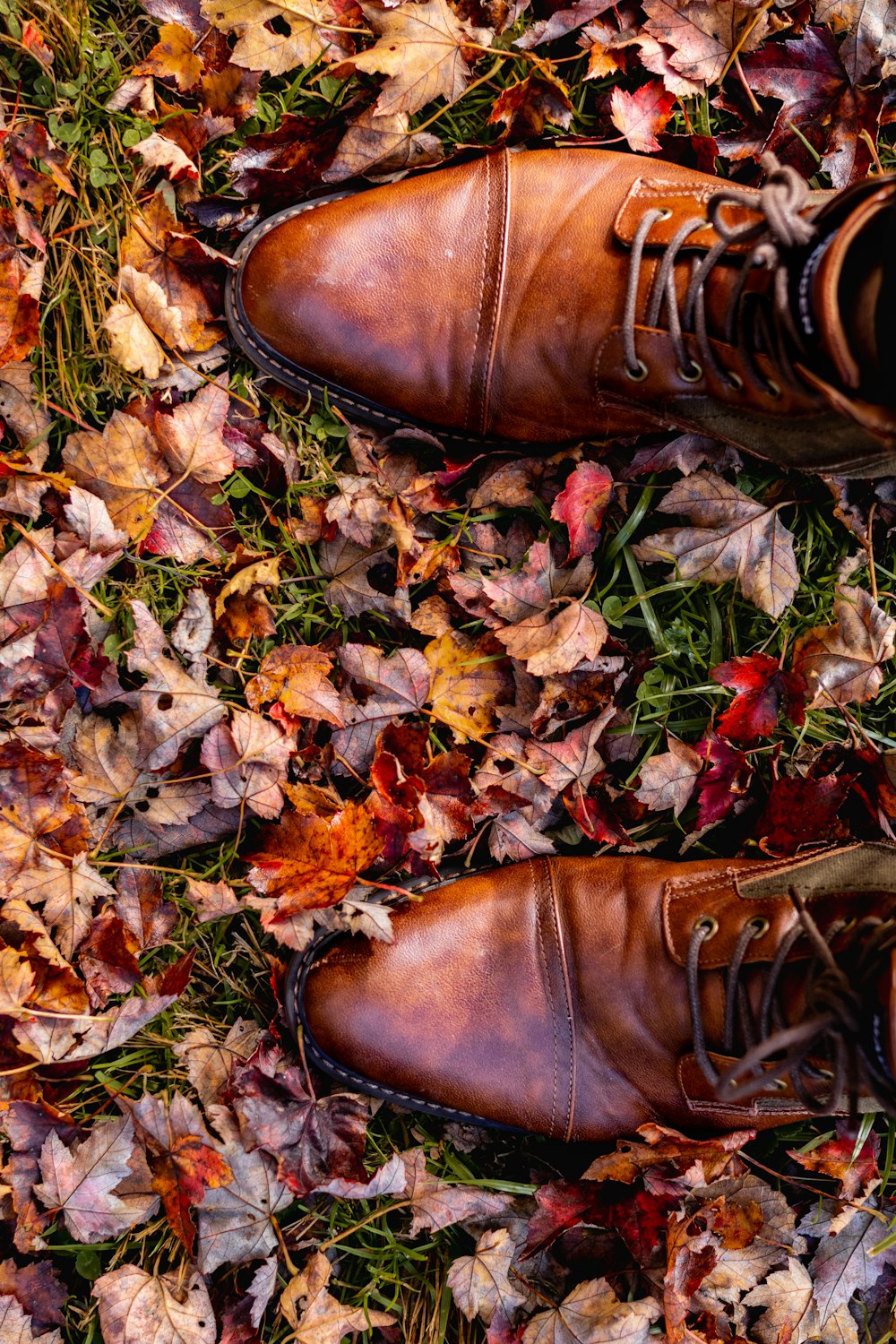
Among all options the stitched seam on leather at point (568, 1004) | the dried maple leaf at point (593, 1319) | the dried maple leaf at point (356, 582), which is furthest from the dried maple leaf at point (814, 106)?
the dried maple leaf at point (593, 1319)

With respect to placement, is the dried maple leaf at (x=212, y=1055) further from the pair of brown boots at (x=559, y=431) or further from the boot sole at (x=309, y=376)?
the boot sole at (x=309, y=376)

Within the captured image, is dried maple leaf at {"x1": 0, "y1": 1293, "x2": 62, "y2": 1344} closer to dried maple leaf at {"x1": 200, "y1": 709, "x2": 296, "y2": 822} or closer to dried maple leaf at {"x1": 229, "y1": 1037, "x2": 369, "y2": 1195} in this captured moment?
dried maple leaf at {"x1": 229, "y1": 1037, "x2": 369, "y2": 1195}

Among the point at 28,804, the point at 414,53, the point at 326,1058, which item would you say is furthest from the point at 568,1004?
the point at 414,53

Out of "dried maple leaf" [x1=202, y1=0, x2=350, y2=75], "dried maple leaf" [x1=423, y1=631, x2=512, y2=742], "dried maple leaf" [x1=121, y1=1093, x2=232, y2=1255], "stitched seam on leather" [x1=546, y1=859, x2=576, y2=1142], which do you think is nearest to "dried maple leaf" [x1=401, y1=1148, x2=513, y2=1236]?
"stitched seam on leather" [x1=546, y1=859, x2=576, y2=1142]

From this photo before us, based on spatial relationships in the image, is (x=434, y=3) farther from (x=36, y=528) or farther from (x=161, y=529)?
(x=36, y=528)

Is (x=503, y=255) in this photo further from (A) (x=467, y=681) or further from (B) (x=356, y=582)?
(A) (x=467, y=681)
